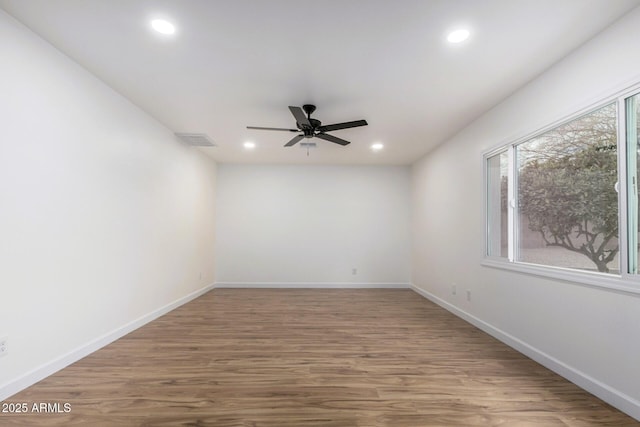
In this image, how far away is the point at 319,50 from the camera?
7.73ft

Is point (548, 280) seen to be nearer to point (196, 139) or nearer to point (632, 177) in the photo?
point (632, 177)

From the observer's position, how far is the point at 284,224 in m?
6.34

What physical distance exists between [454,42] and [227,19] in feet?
5.37

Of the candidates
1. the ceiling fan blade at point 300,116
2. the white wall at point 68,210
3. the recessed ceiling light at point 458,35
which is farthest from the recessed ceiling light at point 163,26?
the recessed ceiling light at point 458,35

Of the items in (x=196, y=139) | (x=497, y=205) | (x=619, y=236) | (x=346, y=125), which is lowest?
(x=619, y=236)

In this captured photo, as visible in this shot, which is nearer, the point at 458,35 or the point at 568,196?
the point at 458,35

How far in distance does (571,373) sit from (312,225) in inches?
184

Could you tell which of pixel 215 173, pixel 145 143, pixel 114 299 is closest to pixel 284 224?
pixel 215 173

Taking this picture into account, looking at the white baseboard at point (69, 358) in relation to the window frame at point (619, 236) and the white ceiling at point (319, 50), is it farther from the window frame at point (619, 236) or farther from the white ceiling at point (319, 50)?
the window frame at point (619, 236)

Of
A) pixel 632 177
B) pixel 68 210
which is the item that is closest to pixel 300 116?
pixel 68 210

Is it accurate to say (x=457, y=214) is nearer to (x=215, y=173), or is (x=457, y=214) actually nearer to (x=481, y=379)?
(x=481, y=379)

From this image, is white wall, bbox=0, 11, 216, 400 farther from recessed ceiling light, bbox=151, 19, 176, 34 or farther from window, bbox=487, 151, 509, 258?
window, bbox=487, 151, 509, 258

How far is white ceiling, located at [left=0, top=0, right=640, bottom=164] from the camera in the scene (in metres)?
1.92

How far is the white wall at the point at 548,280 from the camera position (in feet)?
6.42
